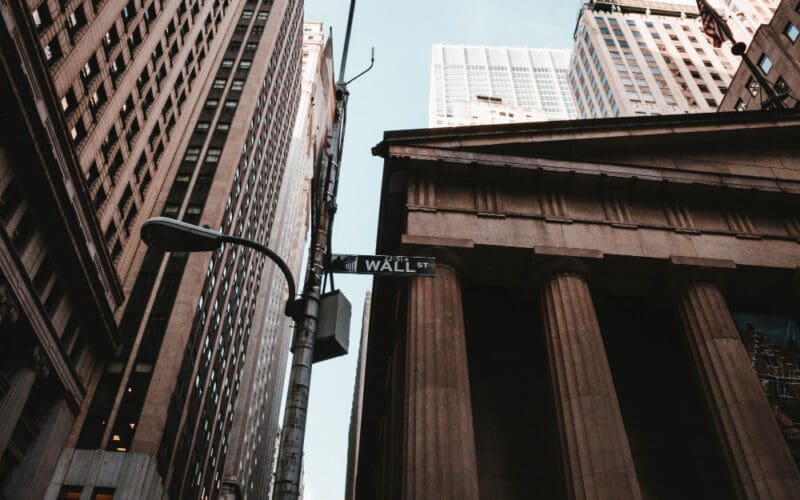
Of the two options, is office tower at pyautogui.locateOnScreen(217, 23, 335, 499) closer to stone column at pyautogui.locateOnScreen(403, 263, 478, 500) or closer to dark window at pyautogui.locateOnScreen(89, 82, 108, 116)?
dark window at pyautogui.locateOnScreen(89, 82, 108, 116)

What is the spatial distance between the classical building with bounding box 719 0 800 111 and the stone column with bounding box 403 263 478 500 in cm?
3913

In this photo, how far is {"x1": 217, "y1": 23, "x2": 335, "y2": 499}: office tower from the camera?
8606 cm

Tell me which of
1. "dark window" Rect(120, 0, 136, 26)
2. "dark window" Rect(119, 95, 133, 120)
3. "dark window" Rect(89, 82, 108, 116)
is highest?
"dark window" Rect(120, 0, 136, 26)

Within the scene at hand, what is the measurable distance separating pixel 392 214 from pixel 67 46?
91.6 feet

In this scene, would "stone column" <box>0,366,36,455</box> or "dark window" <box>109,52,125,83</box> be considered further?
"dark window" <box>109,52,125,83</box>

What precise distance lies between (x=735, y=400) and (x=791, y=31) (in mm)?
42796

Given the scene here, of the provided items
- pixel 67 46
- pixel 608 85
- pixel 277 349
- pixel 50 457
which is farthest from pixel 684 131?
pixel 277 349

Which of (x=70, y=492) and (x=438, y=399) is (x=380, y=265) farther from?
(x=70, y=492)

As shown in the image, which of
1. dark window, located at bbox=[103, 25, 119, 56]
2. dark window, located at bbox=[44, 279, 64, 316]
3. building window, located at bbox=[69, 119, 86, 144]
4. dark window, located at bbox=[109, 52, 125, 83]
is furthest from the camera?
dark window, located at bbox=[109, 52, 125, 83]

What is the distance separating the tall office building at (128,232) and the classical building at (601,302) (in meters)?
22.8

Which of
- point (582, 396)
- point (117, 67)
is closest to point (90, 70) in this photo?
point (117, 67)

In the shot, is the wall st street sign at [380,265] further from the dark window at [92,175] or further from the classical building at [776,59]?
the classical building at [776,59]

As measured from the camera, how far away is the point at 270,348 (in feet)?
377

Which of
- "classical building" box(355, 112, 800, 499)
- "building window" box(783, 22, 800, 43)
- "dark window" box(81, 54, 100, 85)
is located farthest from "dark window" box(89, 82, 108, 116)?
"building window" box(783, 22, 800, 43)
